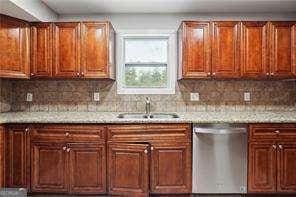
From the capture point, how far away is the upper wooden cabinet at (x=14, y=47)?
12.0 feet

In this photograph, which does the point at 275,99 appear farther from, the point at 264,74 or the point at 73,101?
the point at 73,101

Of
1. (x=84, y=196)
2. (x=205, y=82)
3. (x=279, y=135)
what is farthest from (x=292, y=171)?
(x=84, y=196)

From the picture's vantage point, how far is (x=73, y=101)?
4.47 meters

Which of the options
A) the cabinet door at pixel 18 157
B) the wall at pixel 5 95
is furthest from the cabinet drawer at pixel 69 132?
the wall at pixel 5 95

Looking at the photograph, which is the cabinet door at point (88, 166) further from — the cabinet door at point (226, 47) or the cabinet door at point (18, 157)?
the cabinet door at point (226, 47)

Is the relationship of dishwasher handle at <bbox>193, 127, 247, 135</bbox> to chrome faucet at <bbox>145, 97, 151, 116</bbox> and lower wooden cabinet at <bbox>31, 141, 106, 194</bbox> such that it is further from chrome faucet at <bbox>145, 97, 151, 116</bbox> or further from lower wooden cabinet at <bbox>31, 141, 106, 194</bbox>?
lower wooden cabinet at <bbox>31, 141, 106, 194</bbox>

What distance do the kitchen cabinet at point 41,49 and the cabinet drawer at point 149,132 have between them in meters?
1.18

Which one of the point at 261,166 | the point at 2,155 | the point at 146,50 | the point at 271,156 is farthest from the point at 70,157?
the point at 271,156

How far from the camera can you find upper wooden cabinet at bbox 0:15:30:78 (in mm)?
3645

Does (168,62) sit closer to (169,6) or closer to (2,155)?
(169,6)

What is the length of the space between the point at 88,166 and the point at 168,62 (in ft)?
5.89

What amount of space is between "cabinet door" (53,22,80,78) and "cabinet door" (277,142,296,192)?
2.57 metres

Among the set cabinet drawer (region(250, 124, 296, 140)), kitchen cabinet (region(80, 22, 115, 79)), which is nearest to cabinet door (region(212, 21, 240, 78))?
cabinet drawer (region(250, 124, 296, 140))

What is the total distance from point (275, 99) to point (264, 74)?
1.98 ft
